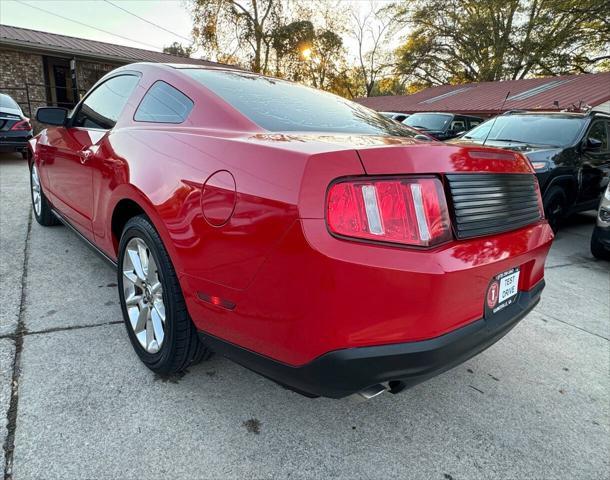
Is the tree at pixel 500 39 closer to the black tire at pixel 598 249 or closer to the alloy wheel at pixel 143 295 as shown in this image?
the black tire at pixel 598 249

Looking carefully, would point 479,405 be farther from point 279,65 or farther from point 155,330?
point 279,65

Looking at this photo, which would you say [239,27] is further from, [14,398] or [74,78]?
[14,398]

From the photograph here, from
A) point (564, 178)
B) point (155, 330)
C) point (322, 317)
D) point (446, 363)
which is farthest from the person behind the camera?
point (564, 178)

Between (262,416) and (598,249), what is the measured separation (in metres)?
4.46

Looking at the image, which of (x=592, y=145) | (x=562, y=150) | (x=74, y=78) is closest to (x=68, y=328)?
(x=562, y=150)

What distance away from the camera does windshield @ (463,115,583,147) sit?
5.68m

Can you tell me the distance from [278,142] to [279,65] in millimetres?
30623

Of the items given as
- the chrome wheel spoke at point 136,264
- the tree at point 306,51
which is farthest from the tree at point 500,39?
the chrome wheel spoke at point 136,264

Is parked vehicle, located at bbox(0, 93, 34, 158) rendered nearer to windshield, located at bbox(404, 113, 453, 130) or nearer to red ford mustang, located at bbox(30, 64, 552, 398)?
red ford mustang, located at bbox(30, 64, 552, 398)

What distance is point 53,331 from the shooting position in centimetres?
239

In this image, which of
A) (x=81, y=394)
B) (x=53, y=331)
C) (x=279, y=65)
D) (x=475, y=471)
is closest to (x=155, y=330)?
(x=81, y=394)

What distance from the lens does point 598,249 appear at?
4629mm

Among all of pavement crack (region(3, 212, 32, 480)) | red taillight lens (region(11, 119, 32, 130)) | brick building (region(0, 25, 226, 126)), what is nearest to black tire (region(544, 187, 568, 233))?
pavement crack (region(3, 212, 32, 480))

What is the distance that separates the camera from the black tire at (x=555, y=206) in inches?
205
